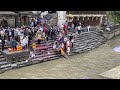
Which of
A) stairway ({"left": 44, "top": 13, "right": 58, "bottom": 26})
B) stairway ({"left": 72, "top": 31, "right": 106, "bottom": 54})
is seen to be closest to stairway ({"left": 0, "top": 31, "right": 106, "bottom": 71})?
stairway ({"left": 72, "top": 31, "right": 106, "bottom": 54})

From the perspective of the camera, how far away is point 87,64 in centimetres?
2103

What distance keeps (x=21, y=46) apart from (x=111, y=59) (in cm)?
845

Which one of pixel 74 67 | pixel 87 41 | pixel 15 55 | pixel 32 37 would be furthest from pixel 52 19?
pixel 15 55

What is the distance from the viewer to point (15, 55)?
19.4m

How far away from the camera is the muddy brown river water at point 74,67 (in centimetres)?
1725

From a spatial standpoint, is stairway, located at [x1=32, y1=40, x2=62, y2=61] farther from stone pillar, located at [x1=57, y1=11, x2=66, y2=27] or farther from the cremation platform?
stone pillar, located at [x1=57, y1=11, x2=66, y2=27]

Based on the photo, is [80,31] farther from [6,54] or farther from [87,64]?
[6,54]

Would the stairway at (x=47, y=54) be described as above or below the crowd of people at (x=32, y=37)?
below

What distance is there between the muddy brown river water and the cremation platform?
1102 mm

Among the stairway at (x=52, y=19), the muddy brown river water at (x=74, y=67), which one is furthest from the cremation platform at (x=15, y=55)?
the stairway at (x=52, y=19)

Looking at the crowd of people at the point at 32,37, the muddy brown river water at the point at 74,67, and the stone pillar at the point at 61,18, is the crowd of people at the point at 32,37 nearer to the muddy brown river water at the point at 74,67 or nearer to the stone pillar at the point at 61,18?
the muddy brown river water at the point at 74,67

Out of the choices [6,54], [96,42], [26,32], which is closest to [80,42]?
[96,42]

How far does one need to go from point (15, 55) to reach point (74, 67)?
471cm

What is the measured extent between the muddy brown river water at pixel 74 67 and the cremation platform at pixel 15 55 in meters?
1.10
